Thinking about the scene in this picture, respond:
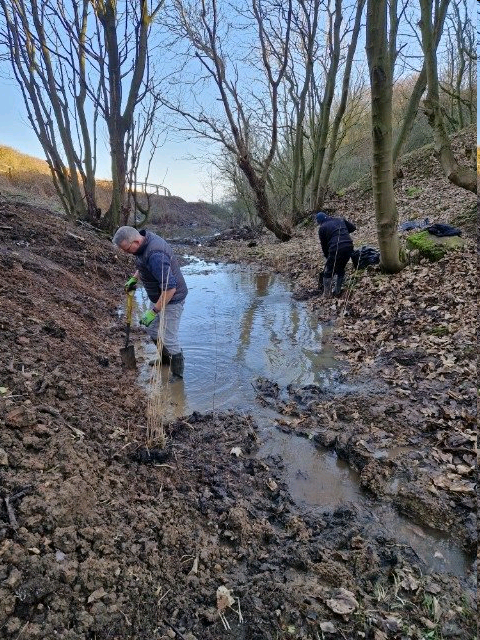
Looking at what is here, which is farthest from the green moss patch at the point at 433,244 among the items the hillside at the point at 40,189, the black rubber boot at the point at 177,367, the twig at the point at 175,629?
the hillside at the point at 40,189

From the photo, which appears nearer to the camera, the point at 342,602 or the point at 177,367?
the point at 342,602

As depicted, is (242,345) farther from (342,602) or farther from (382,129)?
(342,602)

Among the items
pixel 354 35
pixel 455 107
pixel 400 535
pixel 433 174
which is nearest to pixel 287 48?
pixel 354 35

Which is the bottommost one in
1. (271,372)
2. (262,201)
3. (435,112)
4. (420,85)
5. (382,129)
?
(271,372)

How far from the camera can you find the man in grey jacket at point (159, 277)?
4789 mm

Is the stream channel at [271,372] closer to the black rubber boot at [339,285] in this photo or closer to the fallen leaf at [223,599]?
the black rubber boot at [339,285]

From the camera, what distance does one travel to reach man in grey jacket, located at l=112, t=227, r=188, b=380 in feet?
15.7

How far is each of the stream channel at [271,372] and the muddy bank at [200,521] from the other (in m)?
0.12

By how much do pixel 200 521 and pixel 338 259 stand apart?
6354 millimetres

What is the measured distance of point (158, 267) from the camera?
Answer: 4.89 metres

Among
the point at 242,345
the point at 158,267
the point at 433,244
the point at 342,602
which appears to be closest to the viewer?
the point at 342,602

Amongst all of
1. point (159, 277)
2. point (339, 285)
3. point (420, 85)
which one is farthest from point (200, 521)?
point (420, 85)

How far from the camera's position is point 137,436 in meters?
3.60

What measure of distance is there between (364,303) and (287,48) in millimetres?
11931
